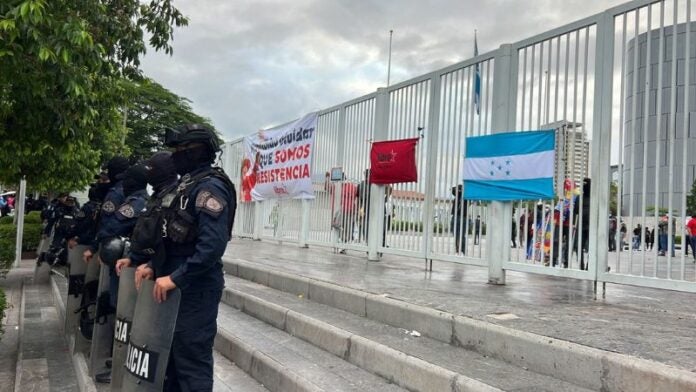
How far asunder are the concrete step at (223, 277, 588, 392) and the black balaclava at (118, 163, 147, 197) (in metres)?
1.74

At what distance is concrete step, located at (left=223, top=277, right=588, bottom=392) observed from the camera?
2875mm

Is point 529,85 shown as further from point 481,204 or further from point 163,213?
point 163,213

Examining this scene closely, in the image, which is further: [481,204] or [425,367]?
[481,204]

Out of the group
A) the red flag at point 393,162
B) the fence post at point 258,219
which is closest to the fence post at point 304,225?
the fence post at point 258,219

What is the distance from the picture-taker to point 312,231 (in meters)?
10.5

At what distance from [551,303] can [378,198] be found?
3.94 metres

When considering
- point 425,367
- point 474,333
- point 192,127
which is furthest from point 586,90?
point 192,127

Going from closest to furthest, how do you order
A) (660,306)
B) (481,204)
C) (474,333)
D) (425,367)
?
1. (425,367)
2. (474,333)
3. (660,306)
4. (481,204)

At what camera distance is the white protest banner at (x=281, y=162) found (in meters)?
10.4

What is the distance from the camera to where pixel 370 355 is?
352 cm

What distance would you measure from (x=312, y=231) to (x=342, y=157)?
1876 mm

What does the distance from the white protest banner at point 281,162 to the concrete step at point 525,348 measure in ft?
18.3

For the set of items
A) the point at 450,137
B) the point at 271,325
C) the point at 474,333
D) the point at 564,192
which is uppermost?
the point at 450,137

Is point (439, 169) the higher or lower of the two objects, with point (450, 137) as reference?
lower
